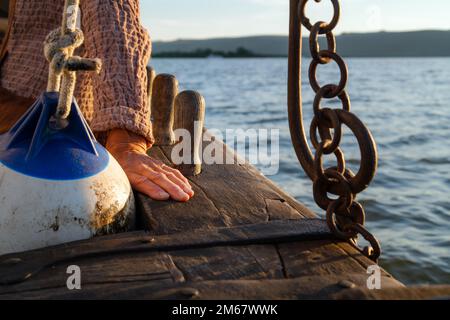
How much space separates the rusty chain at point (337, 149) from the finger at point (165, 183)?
19.7 inches

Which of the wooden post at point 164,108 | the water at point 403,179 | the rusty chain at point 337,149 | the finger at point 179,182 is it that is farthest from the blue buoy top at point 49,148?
the water at point 403,179

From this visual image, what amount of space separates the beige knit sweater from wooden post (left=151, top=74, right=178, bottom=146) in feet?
2.67

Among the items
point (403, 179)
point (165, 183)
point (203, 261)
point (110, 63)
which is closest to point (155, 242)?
point (203, 261)

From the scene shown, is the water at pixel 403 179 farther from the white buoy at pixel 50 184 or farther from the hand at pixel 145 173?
the white buoy at pixel 50 184

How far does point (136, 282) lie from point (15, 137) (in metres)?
0.63

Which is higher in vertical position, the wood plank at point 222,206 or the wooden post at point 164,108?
the wooden post at point 164,108

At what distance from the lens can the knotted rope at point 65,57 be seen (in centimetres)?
164

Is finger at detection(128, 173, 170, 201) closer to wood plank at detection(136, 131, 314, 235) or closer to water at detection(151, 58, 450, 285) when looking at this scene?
wood plank at detection(136, 131, 314, 235)

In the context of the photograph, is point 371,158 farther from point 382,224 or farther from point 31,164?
point 382,224

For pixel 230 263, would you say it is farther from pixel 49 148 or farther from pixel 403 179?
pixel 403 179

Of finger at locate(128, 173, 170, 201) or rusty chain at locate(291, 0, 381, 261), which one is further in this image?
finger at locate(128, 173, 170, 201)

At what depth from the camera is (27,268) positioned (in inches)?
58.8

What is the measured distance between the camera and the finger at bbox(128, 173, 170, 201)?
2.01 metres

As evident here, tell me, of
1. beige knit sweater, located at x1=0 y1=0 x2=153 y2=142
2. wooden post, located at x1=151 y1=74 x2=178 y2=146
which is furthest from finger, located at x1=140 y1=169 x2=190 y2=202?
wooden post, located at x1=151 y1=74 x2=178 y2=146
